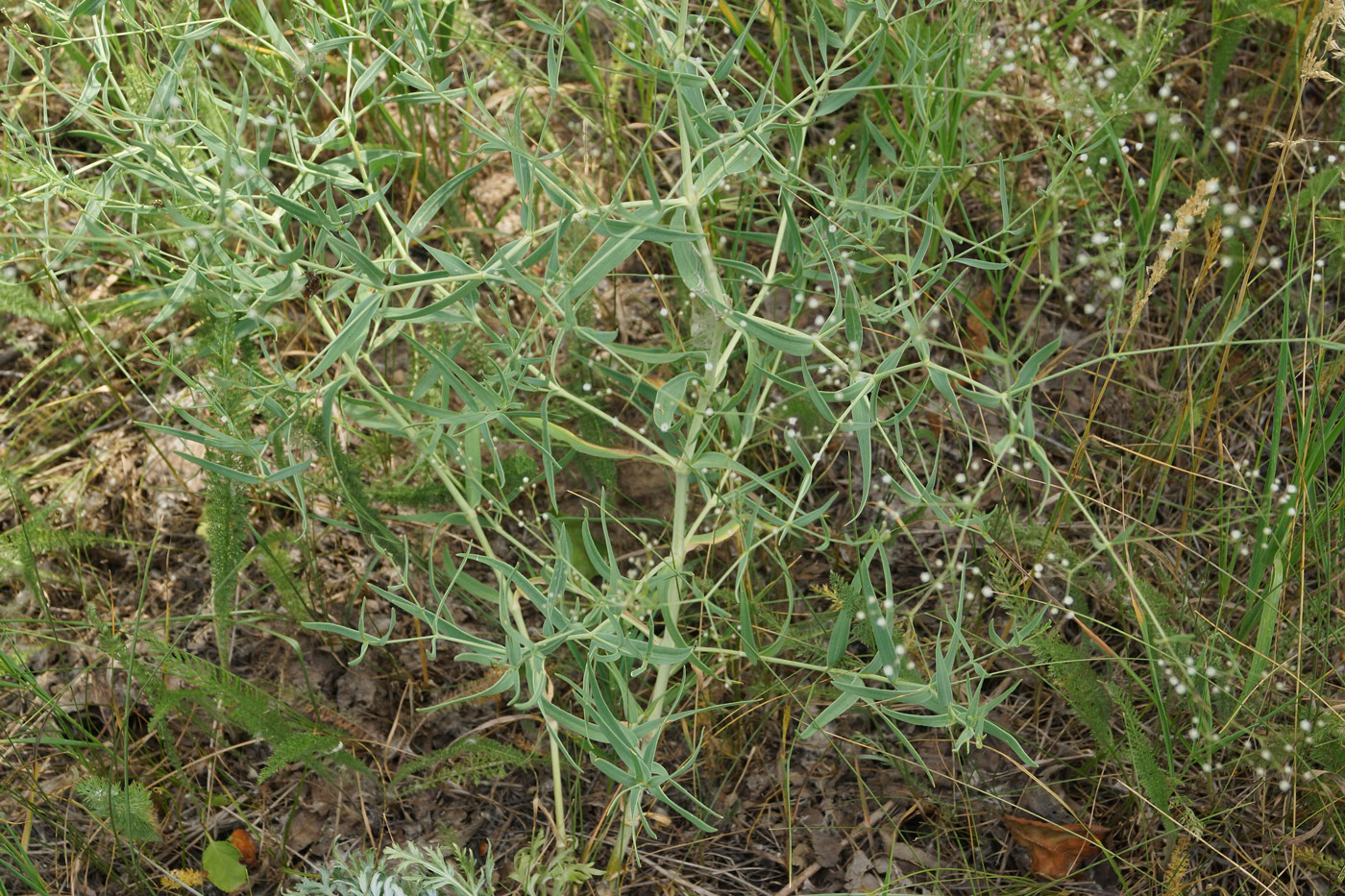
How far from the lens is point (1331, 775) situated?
1990 millimetres

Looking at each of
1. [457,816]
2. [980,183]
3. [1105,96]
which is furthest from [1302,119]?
[457,816]

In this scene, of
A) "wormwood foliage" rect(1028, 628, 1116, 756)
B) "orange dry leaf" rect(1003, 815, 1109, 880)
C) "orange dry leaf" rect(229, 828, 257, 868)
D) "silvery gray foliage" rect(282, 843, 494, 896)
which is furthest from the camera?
"orange dry leaf" rect(229, 828, 257, 868)

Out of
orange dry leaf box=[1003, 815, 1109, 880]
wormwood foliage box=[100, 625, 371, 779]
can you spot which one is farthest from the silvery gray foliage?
orange dry leaf box=[1003, 815, 1109, 880]

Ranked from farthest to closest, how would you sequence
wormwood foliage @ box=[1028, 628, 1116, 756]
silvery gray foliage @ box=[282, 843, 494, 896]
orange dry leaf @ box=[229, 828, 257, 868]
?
orange dry leaf @ box=[229, 828, 257, 868], wormwood foliage @ box=[1028, 628, 1116, 756], silvery gray foliage @ box=[282, 843, 494, 896]

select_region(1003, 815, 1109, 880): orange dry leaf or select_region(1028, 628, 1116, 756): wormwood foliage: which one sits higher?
select_region(1028, 628, 1116, 756): wormwood foliage

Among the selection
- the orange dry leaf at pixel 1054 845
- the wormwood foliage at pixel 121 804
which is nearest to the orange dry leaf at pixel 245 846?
the wormwood foliage at pixel 121 804

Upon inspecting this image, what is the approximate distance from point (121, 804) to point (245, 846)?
27 centimetres

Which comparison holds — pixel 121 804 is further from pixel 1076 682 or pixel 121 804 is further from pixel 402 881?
pixel 1076 682

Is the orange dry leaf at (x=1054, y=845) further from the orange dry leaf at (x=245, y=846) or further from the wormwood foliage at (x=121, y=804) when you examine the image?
the wormwood foliage at (x=121, y=804)

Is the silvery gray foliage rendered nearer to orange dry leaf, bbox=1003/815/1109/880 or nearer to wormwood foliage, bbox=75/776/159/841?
wormwood foliage, bbox=75/776/159/841

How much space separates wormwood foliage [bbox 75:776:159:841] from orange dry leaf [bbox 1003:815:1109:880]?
166 centimetres

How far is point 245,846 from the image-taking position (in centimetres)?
220

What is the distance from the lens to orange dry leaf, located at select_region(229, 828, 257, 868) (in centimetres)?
219

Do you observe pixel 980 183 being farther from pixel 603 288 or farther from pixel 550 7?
pixel 550 7
